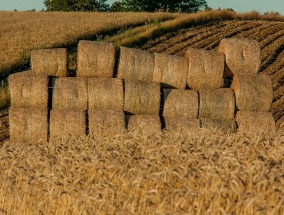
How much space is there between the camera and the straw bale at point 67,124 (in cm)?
1342

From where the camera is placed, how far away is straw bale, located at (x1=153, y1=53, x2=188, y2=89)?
1461 cm

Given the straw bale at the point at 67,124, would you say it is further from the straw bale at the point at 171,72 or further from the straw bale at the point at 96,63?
the straw bale at the point at 171,72

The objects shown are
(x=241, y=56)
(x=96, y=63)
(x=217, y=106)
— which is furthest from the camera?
(x=241, y=56)

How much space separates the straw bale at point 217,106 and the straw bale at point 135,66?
3.64 ft

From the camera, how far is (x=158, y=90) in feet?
45.9

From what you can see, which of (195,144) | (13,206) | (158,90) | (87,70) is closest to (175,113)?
(158,90)

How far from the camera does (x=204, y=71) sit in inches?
573

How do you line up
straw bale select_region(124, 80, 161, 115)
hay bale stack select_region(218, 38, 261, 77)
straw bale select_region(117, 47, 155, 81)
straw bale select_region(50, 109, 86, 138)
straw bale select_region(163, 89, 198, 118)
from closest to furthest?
straw bale select_region(50, 109, 86, 138), straw bale select_region(124, 80, 161, 115), straw bale select_region(163, 89, 198, 118), straw bale select_region(117, 47, 155, 81), hay bale stack select_region(218, 38, 261, 77)

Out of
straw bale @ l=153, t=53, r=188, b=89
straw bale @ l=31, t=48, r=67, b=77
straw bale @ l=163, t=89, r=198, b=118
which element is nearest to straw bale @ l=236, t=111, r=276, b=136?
straw bale @ l=163, t=89, r=198, b=118

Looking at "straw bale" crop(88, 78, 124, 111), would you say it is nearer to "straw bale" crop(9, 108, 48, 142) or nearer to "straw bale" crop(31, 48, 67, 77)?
"straw bale" crop(31, 48, 67, 77)

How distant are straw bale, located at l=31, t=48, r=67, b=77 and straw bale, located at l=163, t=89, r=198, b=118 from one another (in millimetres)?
2000

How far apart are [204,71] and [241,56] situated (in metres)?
0.81

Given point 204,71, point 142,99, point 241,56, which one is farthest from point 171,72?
point 241,56

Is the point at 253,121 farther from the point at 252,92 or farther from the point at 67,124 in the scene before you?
the point at 67,124
